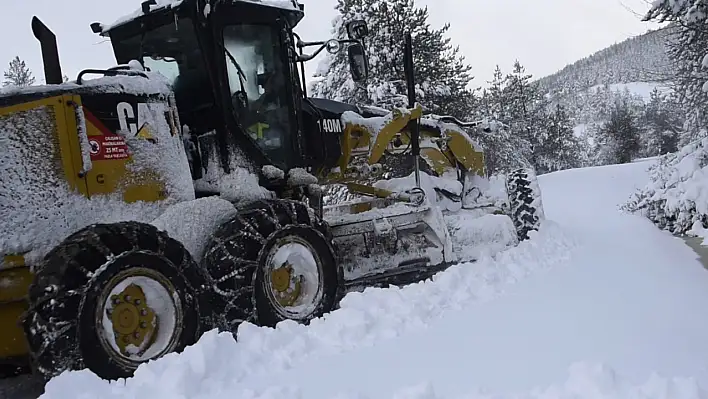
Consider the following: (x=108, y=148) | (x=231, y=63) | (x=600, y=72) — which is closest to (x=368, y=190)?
(x=231, y=63)

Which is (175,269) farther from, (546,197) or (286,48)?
(546,197)

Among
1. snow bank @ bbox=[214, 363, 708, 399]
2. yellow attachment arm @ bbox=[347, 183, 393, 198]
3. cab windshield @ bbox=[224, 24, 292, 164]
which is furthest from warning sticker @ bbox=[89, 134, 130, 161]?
yellow attachment arm @ bbox=[347, 183, 393, 198]

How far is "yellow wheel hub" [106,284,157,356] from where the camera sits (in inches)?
160

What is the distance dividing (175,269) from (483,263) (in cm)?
341

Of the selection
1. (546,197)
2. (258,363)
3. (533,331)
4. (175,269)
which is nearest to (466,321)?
(533,331)

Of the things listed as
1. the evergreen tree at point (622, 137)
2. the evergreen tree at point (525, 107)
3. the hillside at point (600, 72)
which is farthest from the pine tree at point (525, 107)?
the hillside at point (600, 72)

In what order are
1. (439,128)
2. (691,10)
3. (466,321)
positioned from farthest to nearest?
(691,10), (439,128), (466,321)

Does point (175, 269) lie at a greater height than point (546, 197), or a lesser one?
greater

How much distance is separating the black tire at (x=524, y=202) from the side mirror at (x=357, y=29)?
3.91 metres

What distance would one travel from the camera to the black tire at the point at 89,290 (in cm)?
369

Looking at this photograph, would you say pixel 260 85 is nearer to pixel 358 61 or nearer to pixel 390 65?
pixel 358 61

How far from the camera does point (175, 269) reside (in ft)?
14.3

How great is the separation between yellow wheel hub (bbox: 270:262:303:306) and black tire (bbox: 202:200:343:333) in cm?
18

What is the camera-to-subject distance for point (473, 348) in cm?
397
